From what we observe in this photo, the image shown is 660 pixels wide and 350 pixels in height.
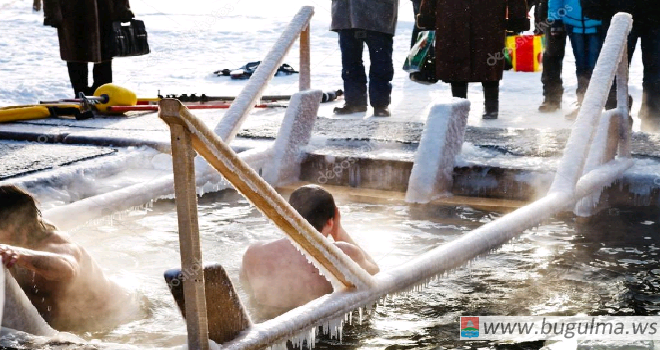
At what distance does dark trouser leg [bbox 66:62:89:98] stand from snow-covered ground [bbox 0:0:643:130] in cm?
156

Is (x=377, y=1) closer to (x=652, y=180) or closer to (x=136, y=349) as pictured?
(x=652, y=180)

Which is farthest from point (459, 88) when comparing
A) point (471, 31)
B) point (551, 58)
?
point (551, 58)

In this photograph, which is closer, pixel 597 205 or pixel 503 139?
pixel 597 205

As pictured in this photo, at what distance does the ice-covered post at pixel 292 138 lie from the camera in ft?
20.9

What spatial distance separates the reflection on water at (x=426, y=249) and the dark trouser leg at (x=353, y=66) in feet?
9.66

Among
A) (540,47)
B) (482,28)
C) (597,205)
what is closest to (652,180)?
A: (597,205)

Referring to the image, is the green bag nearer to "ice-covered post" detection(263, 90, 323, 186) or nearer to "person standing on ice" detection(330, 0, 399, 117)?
"person standing on ice" detection(330, 0, 399, 117)

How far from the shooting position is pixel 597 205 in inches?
219

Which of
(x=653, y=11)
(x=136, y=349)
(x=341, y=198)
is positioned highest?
(x=653, y=11)

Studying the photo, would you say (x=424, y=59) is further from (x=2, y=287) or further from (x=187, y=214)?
(x=187, y=214)

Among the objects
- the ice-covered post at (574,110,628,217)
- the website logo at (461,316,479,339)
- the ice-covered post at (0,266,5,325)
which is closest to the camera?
the ice-covered post at (0,266,5,325)

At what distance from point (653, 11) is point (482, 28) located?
1359 millimetres

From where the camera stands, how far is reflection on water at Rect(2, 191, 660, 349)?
368cm

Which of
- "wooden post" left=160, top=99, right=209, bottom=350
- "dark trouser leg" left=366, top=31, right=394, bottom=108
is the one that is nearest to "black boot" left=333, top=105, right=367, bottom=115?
"dark trouser leg" left=366, top=31, right=394, bottom=108
